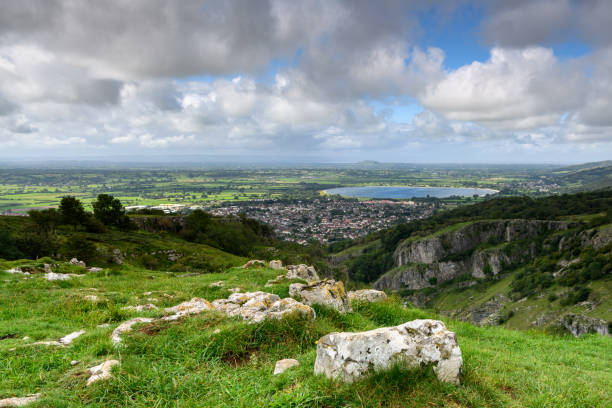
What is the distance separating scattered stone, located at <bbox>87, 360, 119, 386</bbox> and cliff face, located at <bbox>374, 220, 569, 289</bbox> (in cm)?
10146

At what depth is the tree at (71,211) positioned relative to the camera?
40.6 metres

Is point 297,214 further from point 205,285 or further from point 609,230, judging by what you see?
point 205,285

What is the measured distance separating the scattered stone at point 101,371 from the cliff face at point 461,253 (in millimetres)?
101460

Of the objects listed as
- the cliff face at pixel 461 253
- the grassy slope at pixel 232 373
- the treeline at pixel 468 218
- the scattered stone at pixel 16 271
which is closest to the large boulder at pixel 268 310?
the grassy slope at pixel 232 373

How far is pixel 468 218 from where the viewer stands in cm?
11988

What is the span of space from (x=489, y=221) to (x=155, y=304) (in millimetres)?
117967

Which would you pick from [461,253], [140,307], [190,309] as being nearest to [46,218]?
[140,307]

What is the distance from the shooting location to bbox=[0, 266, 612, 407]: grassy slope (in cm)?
407

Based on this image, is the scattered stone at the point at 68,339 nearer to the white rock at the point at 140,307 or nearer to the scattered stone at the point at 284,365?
the white rock at the point at 140,307

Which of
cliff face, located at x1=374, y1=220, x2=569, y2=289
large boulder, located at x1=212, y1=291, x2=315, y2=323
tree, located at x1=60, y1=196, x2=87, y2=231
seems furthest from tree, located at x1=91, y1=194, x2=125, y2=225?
cliff face, located at x1=374, y1=220, x2=569, y2=289

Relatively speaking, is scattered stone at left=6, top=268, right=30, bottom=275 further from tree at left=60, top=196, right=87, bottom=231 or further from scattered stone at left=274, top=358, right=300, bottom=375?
tree at left=60, top=196, right=87, bottom=231

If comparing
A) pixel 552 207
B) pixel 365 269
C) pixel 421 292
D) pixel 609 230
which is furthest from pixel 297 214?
pixel 609 230

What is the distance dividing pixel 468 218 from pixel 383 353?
13388 centimetres

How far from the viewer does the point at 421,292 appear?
94.9 meters
